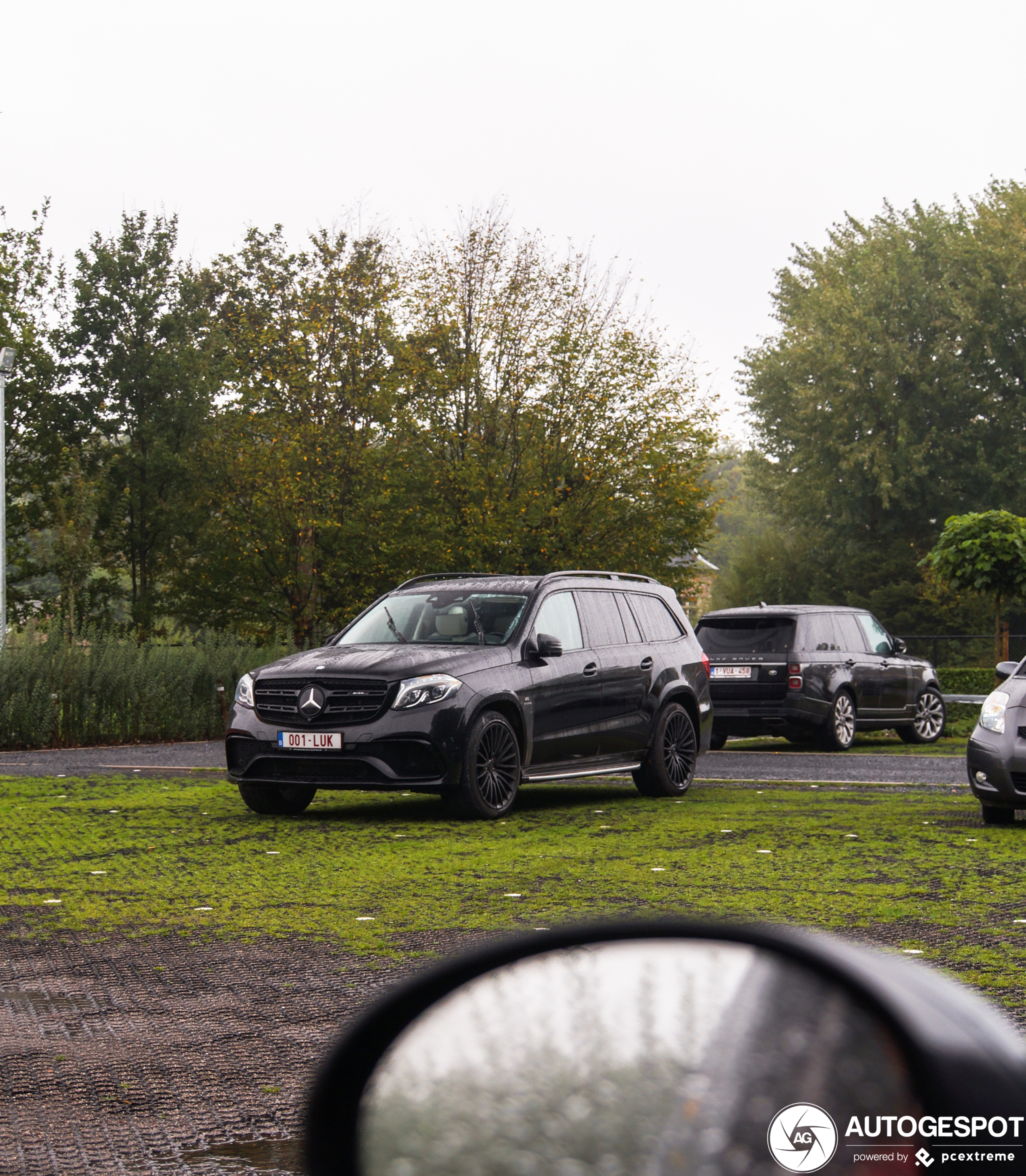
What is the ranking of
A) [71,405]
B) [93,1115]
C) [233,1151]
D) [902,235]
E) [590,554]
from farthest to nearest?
1. [902,235]
2. [71,405]
3. [590,554]
4. [93,1115]
5. [233,1151]

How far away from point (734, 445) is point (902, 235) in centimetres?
3739

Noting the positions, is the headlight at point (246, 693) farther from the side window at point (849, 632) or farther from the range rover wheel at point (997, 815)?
the side window at point (849, 632)

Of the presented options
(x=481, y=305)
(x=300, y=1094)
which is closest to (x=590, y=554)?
(x=481, y=305)

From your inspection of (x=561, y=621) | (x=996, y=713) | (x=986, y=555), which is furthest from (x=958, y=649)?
(x=996, y=713)

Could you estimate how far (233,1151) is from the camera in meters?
3.81

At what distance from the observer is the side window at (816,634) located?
63.9 ft

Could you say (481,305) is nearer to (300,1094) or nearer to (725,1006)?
(300,1094)

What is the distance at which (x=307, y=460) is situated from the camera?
30.4 metres

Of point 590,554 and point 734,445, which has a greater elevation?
point 734,445

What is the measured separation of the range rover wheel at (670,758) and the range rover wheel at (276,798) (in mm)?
2864

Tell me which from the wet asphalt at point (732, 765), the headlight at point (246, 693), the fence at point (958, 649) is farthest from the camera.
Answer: the fence at point (958, 649)

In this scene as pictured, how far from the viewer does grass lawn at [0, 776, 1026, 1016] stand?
6902mm

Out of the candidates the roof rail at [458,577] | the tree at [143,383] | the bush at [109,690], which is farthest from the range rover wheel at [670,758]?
the tree at [143,383]

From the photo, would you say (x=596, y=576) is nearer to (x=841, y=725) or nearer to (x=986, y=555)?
(x=841, y=725)
